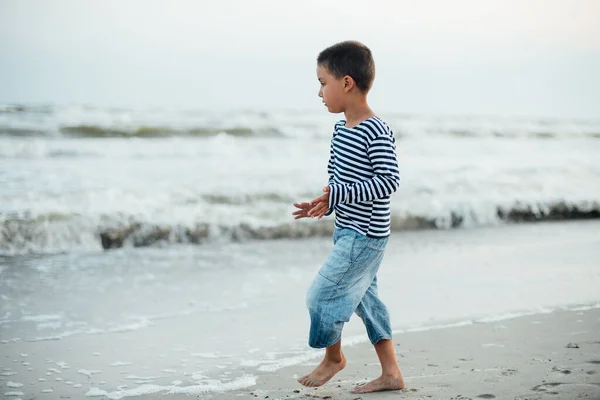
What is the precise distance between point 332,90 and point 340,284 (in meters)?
0.74

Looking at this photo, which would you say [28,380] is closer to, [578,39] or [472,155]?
[472,155]

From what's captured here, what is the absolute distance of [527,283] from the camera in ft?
17.0

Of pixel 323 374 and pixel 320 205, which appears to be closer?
pixel 320 205

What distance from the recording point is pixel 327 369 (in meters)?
2.90

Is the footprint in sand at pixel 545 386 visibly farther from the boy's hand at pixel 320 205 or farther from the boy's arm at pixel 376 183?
the boy's hand at pixel 320 205

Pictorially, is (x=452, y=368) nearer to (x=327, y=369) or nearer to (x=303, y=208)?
(x=327, y=369)

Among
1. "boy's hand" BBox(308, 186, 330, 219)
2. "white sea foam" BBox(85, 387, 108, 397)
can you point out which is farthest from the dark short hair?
"white sea foam" BBox(85, 387, 108, 397)

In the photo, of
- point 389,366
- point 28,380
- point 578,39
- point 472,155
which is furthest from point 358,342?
point 578,39

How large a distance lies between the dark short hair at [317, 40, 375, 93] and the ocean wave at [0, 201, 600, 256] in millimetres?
4557

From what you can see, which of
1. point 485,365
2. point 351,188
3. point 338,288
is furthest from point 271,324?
point 351,188

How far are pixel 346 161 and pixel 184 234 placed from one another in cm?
491

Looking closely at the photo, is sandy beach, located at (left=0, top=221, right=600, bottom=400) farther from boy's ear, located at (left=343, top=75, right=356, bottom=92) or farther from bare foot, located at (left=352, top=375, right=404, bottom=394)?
boy's ear, located at (left=343, top=75, right=356, bottom=92)

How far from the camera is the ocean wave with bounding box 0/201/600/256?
686 cm

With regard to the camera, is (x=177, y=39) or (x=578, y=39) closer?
(x=177, y=39)
